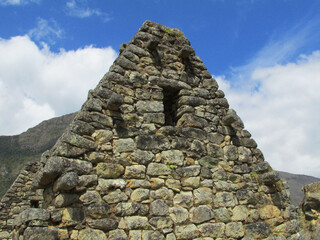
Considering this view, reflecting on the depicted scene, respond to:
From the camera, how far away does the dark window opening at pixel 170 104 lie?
552 centimetres

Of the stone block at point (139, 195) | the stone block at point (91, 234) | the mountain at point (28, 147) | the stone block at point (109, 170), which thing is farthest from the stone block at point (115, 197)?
the mountain at point (28, 147)

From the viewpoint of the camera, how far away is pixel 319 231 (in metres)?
6.84

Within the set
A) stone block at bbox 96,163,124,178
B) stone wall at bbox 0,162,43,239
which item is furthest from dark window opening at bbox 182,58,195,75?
stone wall at bbox 0,162,43,239

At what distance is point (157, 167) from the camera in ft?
14.4

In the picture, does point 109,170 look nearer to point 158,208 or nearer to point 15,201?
point 158,208

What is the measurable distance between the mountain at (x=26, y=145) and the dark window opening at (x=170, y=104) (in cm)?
2173

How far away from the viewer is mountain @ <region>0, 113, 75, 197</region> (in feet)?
81.7

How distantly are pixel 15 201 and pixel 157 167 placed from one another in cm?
733

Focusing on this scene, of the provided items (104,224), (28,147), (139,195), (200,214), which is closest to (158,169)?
(139,195)

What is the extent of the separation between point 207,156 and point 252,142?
1184 mm

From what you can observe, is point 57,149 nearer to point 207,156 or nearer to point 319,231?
point 207,156

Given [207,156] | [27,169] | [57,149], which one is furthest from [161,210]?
[27,169]

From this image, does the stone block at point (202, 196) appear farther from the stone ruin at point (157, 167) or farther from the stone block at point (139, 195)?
the stone block at point (139, 195)

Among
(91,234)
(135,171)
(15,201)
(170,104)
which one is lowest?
(91,234)
